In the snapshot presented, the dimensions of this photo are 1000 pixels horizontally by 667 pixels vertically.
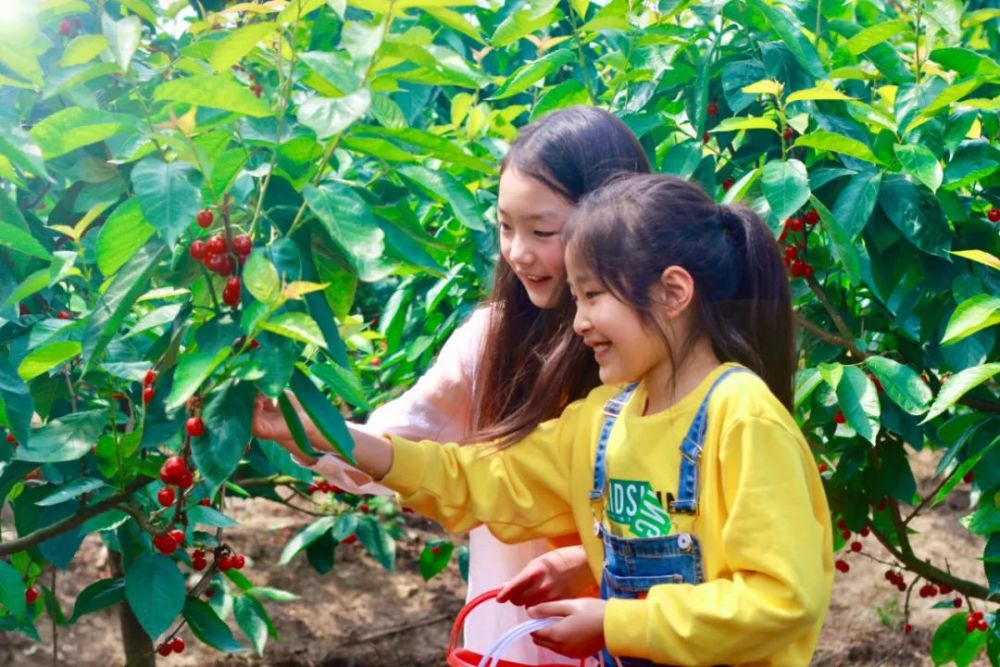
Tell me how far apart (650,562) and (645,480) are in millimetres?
103

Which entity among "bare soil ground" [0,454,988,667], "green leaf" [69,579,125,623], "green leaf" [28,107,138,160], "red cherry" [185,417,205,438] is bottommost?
"bare soil ground" [0,454,988,667]

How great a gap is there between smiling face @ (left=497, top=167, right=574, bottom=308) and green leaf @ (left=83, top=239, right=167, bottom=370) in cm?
56

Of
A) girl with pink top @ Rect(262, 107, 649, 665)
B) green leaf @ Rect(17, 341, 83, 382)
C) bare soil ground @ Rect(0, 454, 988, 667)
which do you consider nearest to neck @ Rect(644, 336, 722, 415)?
girl with pink top @ Rect(262, 107, 649, 665)

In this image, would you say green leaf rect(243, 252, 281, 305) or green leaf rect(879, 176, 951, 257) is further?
green leaf rect(879, 176, 951, 257)

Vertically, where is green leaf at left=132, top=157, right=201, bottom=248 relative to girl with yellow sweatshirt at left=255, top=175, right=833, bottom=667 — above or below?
above

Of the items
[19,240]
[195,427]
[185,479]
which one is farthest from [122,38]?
[185,479]

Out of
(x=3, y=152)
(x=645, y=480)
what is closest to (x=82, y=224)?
(x=3, y=152)

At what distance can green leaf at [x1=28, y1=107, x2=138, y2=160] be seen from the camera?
1572mm

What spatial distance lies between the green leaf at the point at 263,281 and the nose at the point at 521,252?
1.85 ft

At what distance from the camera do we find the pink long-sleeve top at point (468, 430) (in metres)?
2.20

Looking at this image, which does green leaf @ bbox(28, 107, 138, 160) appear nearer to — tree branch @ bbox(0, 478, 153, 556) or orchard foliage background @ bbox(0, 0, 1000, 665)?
orchard foliage background @ bbox(0, 0, 1000, 665)

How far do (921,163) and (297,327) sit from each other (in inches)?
49.9

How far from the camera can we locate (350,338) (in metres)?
2.58

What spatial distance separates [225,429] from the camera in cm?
162
